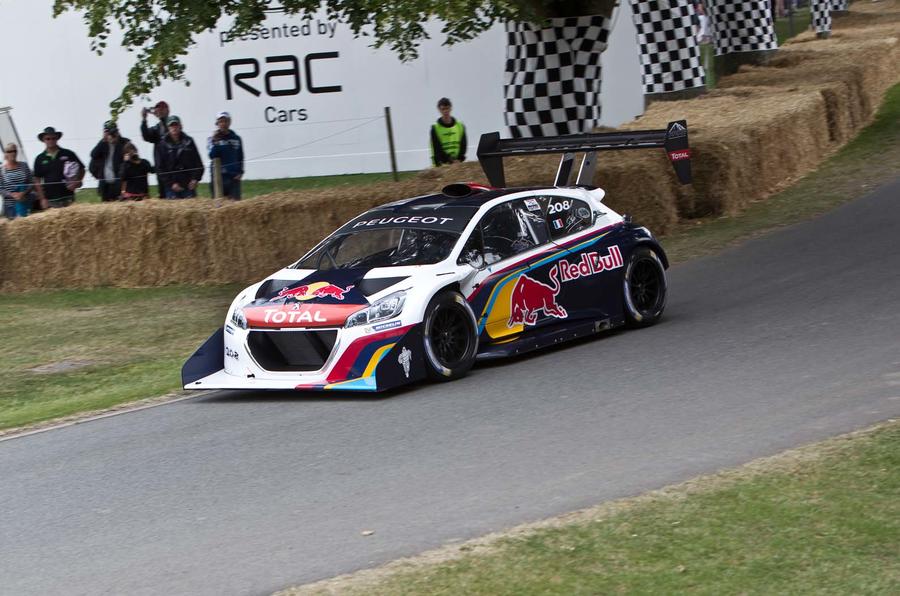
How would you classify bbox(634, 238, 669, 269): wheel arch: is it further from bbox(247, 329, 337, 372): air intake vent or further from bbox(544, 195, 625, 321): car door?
bbox(247, 329, 337, 372): air intake vent

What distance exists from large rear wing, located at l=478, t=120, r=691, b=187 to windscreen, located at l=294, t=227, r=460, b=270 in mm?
2377

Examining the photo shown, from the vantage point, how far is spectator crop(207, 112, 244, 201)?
17.1m

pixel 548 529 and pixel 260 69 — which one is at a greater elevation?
pixel 260 69

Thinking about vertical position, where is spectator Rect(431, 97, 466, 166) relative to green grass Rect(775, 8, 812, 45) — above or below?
below

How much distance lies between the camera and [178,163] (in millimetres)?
17062

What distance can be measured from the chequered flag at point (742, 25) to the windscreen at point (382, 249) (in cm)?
1798

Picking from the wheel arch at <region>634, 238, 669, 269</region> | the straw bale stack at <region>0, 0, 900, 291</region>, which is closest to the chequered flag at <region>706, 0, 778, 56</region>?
the straw bale stack at <region>0, 0, 900, 291</region>

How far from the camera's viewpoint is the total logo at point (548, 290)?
9.52 metres

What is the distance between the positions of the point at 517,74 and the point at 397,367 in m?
9.30

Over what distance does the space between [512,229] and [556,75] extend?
7508 mm

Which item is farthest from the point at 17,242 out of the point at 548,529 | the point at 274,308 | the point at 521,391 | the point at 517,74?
the point at 548,529

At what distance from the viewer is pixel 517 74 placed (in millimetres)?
17078

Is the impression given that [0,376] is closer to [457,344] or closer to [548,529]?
[457,344]

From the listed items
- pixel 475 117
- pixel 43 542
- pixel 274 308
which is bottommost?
pixel 43 542
